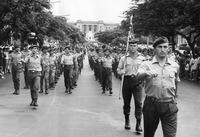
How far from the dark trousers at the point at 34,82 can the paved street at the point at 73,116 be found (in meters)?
0.41

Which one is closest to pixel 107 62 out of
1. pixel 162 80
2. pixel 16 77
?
pixel 16 77

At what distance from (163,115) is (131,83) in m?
2.68

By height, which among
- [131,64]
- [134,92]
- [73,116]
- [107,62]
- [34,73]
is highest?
[131,64]

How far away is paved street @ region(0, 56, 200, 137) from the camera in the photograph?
735cm

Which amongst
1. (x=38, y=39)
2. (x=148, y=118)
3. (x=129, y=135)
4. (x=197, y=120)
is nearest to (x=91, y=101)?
(x=197, y=120)

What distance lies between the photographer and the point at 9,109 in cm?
1003

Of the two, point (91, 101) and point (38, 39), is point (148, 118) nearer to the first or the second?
point (91, 101)

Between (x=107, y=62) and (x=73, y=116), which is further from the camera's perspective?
(x=107, y=62)

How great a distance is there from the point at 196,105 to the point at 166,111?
6.84 meters

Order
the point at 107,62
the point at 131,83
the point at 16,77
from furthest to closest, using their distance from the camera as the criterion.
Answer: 1. the point at 107,62
2. the point at 16,77
3. the point at 131,83

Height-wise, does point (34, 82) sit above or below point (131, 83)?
below

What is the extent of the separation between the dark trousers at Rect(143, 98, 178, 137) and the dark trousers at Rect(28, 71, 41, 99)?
5.91 meters

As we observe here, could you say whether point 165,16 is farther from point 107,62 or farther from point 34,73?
point 34,73

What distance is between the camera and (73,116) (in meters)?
9.07
